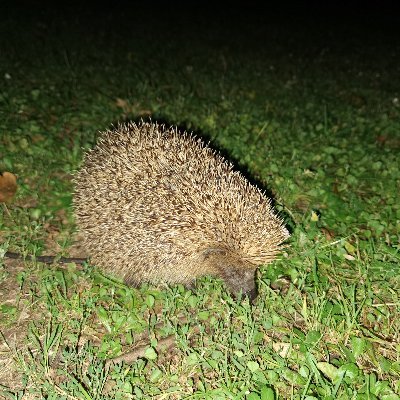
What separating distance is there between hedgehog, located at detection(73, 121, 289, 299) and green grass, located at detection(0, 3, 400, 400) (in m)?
0.21

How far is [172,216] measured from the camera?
3.38 m

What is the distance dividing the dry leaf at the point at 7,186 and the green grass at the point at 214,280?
0.09 metres

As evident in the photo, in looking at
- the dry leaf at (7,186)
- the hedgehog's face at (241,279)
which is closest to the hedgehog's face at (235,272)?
the hedgehog's face at (241,279)

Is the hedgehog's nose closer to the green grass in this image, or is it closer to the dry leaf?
the green grass

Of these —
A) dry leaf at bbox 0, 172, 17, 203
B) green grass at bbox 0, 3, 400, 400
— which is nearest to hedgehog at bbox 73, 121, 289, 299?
green grass at bbox 0, 3, 400, 400

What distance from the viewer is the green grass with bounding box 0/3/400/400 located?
294 cm

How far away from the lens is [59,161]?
210 inches

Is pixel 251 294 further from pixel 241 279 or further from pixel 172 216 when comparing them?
pixel 172 216

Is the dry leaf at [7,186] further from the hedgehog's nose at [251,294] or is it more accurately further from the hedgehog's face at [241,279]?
the hedgehog's nose at [251,294]

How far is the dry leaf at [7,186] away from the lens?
468cm

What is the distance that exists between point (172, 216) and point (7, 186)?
2289 millimetres

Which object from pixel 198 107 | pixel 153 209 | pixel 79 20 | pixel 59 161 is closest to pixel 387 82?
pixel 198 107

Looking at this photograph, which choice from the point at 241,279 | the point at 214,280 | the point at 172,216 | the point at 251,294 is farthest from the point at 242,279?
the point at 172,216

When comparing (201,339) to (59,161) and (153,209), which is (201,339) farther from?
(59,161)
